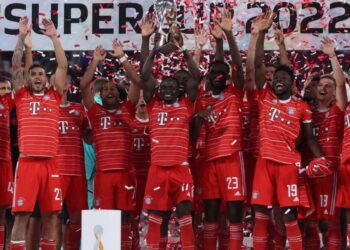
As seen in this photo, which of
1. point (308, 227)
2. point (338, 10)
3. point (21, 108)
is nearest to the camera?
point (21, 108)

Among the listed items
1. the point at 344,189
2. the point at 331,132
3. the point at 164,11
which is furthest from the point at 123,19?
the point at 344,189

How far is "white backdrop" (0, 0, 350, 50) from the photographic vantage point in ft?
28.3

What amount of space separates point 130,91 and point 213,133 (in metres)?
0.88

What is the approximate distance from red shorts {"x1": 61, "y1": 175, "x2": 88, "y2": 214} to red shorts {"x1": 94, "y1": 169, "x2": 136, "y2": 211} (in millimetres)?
120

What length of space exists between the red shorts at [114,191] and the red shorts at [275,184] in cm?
115

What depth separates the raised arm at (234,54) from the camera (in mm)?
7410

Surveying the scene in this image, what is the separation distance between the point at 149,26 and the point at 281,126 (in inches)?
59.1

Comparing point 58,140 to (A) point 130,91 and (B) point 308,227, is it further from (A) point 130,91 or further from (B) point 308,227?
(B) point 308,227

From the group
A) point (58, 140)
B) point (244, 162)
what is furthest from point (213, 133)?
point (58, 140)

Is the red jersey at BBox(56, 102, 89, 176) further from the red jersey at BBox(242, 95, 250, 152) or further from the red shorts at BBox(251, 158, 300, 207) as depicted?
the red shorts at BBox(251, 158, 300, 207)

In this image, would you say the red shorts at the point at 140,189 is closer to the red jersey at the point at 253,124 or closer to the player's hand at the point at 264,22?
the red jersey at the point at 253,124

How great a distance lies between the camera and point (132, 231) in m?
7.92

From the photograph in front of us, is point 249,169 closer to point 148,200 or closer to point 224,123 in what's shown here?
point 224,123

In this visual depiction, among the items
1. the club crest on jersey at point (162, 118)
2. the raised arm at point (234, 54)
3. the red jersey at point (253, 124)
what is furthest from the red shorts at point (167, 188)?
the raised arm at point (234, 54)
